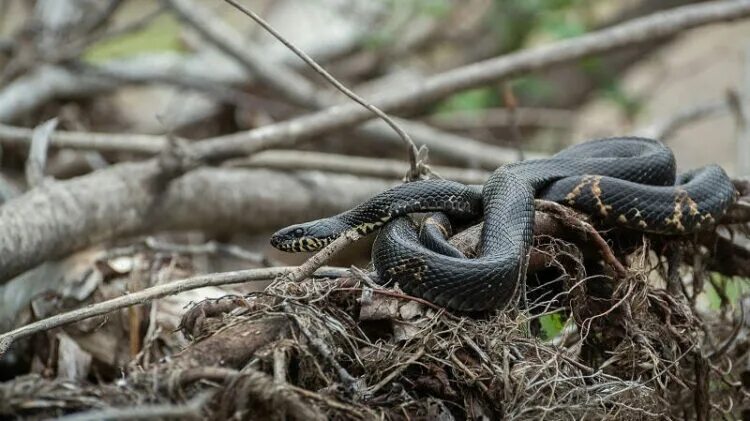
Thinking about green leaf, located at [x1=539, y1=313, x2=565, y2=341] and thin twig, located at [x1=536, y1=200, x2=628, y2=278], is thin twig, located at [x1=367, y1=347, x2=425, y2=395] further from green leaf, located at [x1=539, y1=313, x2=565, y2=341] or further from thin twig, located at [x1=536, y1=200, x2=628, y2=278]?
thin twig, located at [x1=536, y1=200, x2=628, y2=278]

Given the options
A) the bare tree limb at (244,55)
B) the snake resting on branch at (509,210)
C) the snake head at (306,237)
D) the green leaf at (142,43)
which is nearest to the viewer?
the snake resting on branch at (509,210)

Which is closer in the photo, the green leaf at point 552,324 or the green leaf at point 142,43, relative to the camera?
the green leaf at point 552,324

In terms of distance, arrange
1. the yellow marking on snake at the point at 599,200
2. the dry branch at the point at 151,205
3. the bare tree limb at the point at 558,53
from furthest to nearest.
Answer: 1. the bare tree limb at the point at 558,53
2. the dry branch at the point at 151,205
3. the yellow marking on snake at the point at 599,200

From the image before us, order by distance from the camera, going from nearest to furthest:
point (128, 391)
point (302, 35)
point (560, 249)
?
point (128, 391) → point (560, 249) → point (302, 35)

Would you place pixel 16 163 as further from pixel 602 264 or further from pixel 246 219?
pixel 602 264

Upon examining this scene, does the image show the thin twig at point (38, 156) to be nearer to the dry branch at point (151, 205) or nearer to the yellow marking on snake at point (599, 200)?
the dry branch at point (151, 205)

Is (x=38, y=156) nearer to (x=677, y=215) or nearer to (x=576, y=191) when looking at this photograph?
(x=576, y=191)

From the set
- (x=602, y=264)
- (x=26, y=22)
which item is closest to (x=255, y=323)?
(x=602, y=264)

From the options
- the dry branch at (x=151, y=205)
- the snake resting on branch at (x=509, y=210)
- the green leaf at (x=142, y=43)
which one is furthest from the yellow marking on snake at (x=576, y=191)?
the green leaf at (x=142, y=43)

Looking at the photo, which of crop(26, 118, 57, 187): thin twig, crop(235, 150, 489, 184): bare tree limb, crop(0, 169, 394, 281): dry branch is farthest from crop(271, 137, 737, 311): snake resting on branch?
crop(235, 150, 489, 184): bare tree limb
